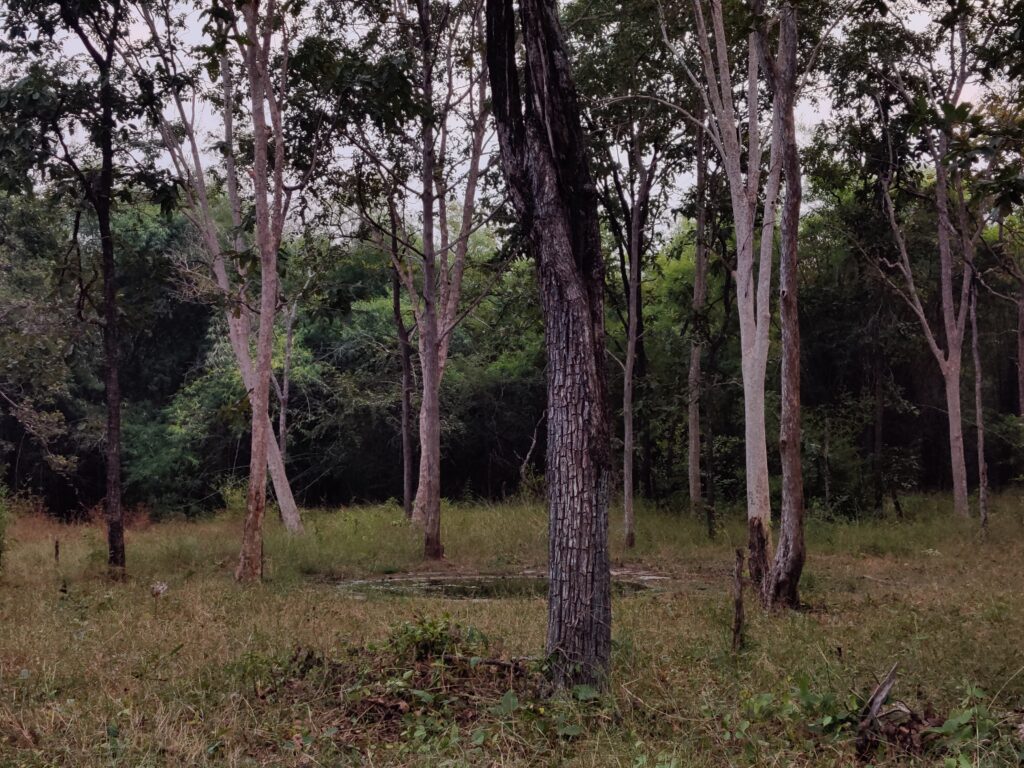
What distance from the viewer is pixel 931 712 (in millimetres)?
4820

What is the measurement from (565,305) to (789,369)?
487cm

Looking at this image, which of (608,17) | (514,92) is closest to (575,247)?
(514,92)

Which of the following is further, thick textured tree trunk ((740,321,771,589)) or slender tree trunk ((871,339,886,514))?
slender tree trunk ((871,339,886,514))

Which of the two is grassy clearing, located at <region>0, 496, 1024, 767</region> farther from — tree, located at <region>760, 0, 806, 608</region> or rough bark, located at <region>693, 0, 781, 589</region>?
rough bark, located at <region>693, 0, 781, 589</region>

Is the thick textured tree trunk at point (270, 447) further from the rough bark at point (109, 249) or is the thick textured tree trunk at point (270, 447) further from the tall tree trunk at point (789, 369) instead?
the tall tree trunk at point (789, 369)

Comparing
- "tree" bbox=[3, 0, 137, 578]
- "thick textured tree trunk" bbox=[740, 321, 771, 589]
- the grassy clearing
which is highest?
"tree" bbox=[3, 0, 137, 578]

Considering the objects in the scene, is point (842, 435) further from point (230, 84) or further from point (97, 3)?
point (97, 3)

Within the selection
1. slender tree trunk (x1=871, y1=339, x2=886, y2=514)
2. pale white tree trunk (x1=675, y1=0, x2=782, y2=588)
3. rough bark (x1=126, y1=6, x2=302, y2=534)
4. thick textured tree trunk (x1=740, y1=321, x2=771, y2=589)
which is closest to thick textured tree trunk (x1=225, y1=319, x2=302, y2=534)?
rough bark (x1=126, y1=6, x2=302, y2=534)

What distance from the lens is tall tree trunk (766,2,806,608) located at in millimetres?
9438

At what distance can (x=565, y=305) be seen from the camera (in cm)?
561

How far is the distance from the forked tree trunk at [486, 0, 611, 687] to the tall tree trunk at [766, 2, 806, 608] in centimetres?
451

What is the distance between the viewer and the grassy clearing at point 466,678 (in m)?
4.48

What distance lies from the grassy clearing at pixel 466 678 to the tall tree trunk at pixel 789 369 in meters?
0.60

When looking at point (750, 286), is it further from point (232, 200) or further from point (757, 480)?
point (232, 200)
